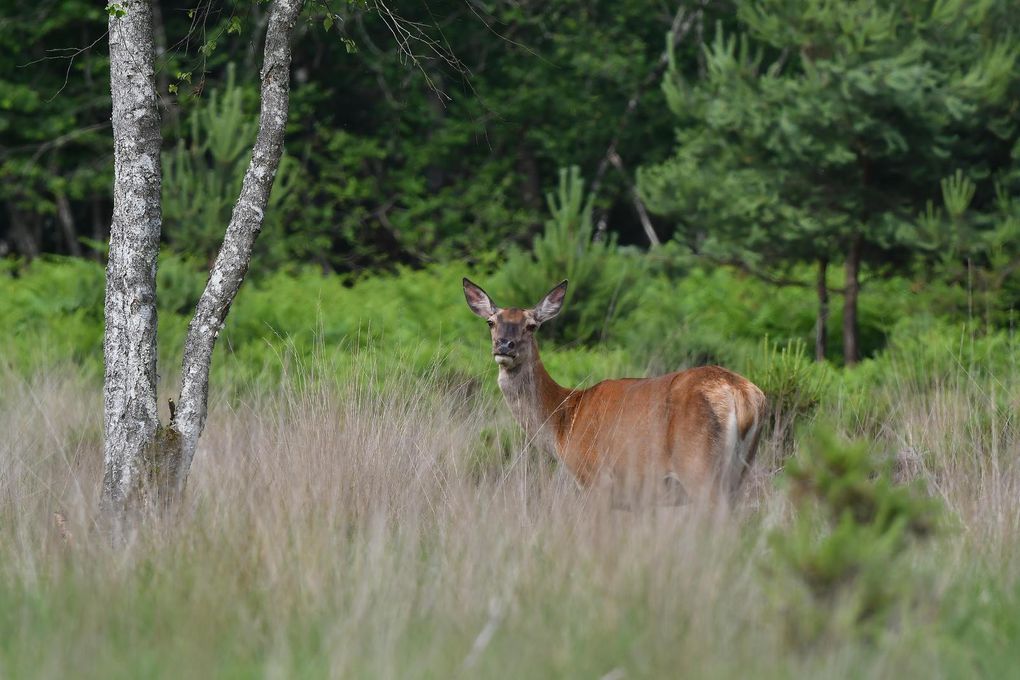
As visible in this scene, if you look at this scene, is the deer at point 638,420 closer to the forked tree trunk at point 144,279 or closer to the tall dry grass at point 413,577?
the tall dry grass at point 413,577

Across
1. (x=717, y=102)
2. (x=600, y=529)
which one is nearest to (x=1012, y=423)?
(x=600, y=529)

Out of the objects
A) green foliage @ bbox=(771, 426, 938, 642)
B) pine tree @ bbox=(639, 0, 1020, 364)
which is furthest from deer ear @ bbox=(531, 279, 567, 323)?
pine tree @ bbox=(639, 0, 1020, 364)

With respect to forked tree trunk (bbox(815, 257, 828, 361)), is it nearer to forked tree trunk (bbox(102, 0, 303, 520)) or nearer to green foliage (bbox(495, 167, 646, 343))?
green foliage (bbox(495, 167, 646, 343))

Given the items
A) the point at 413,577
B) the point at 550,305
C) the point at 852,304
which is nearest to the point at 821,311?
the point at 852,304

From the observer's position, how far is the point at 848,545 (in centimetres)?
384

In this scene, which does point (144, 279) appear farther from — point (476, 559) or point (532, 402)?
point (532, 402)

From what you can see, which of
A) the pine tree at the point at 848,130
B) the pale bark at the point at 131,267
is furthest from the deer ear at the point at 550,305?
the pine tree at the point at 848,130

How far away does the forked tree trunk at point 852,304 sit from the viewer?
40.6ft

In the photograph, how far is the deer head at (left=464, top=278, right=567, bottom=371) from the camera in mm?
7012

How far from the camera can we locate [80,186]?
776 inches

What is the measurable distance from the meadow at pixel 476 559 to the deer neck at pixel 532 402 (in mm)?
282

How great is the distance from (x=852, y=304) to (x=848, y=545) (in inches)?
348

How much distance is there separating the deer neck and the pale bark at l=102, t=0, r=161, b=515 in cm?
205

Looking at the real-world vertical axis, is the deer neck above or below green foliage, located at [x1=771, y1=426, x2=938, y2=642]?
below
